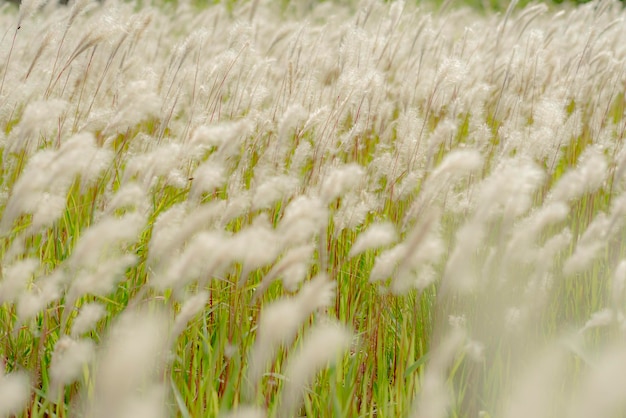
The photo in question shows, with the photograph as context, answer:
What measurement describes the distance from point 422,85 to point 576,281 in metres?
1.05

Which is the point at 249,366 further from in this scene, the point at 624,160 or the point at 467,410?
the point at 624,160

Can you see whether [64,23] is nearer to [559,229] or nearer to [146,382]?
[146,382]

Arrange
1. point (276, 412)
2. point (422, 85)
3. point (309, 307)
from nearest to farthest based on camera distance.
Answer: point (309, 307) < point (276, 412) < point (422, 85)

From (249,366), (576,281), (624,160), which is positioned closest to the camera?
(249,366)

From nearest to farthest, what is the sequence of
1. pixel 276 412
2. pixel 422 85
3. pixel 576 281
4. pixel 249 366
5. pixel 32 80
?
pixel 276 412
pixel 249 366
pixel 576 281
pixel 32 80
pixel 422 85

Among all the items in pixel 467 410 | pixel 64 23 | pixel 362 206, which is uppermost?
pixel 64 23

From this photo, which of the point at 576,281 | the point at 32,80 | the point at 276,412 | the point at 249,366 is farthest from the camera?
the point at 32,80

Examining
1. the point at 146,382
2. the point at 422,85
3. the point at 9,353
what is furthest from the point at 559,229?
the point at 9,353

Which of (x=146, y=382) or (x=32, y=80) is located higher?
(x=32, y=80)

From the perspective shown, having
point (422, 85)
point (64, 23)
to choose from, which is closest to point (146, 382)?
point (64, 23)

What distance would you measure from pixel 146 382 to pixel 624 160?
1.11m

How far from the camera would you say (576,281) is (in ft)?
6.15

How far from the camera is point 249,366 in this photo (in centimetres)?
137

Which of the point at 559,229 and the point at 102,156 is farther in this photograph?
the point at 559,229
